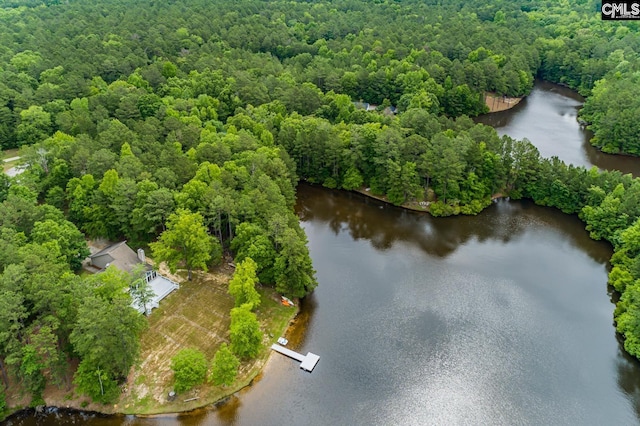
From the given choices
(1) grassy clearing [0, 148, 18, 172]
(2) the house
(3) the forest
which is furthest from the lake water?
(1) grassy clearing [0, 148, 18, 172]

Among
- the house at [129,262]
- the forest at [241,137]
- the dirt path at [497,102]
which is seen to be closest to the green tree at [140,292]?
the forest at [241,137]

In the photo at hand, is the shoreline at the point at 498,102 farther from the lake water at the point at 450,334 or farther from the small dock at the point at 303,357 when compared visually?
the small dock at the point at 303,357

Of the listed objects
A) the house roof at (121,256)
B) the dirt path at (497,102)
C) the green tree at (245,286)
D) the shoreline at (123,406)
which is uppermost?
the dirt path at (497,102)

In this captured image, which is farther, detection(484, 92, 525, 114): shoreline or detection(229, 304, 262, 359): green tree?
detection(484, 92, 525, 114): shoreline

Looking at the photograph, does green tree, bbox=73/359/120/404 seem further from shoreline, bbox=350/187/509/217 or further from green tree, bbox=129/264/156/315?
shoreline, bbox=350/187/509/217

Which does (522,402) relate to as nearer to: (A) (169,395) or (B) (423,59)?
(A) (169,395)

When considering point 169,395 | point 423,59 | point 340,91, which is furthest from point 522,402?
point 423,59
